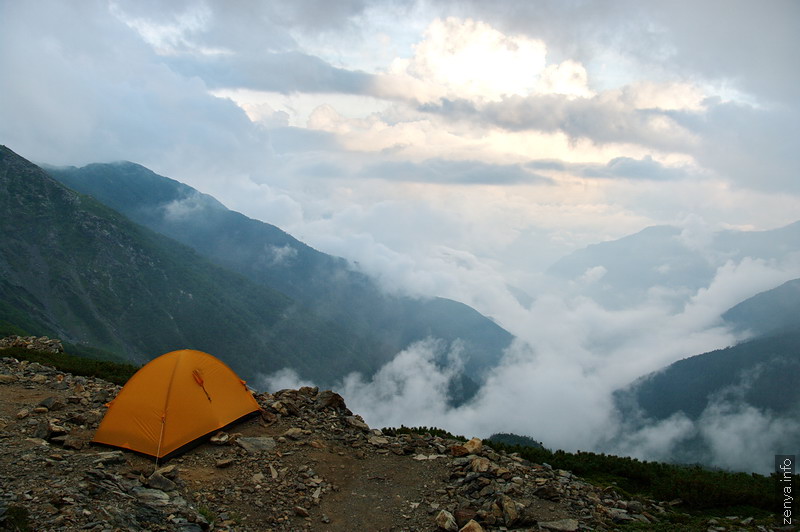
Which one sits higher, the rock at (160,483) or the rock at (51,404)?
the rock at (51,404)

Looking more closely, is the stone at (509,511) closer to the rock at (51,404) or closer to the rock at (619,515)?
the rock at (619,515)

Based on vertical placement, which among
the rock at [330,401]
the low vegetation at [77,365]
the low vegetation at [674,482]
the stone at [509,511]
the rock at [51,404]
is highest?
the low vegetation at [77,365]

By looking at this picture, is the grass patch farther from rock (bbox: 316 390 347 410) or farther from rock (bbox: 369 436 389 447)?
rock (bbox: 316 390 347 410)

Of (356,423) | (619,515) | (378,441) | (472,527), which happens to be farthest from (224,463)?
(619,515)

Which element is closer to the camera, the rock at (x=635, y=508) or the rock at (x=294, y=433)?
the rock at (x=635, y=508)

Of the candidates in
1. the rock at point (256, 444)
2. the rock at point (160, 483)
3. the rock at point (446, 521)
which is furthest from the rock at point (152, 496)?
the rock at point (446, 521)

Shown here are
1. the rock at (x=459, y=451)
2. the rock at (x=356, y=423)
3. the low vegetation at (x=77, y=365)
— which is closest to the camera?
the rock at (x=459, y=451)

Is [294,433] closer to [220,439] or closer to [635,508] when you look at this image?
[220,439]

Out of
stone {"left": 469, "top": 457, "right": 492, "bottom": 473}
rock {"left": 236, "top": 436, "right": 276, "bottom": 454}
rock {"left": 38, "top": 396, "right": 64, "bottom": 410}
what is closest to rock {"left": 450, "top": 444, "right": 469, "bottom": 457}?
stone {"left": 469, "top": 457, "right": 492, "bottom": 473}

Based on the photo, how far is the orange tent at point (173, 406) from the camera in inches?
637

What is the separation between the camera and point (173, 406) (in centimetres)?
1684

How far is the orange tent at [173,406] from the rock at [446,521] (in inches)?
344

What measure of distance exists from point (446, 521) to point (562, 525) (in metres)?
2.94

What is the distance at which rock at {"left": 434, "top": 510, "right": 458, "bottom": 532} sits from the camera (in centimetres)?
1246
